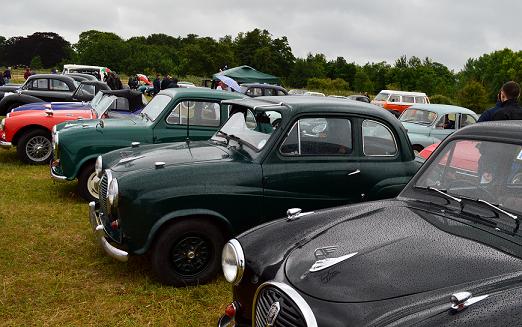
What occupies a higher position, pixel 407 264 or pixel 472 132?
pixel 472 132

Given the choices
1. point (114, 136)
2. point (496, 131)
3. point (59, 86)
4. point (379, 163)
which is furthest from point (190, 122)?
point (59, 86)

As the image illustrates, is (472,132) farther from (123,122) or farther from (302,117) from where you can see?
(123,122)

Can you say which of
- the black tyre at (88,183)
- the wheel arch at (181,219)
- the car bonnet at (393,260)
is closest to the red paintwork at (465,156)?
the car bonnet at (393,260)

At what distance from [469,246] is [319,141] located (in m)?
2.44

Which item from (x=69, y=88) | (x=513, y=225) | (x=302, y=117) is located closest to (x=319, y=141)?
(x=302, y=117)

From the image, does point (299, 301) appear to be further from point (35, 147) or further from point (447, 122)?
point (447, 122)

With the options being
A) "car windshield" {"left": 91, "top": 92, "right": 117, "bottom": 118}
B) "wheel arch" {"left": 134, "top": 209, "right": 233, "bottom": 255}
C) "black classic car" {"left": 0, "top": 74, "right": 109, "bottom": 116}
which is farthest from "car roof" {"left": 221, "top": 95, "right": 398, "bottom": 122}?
"black classic car" {"left": 0, "top": 74, "right": 109, "bottom": 116}

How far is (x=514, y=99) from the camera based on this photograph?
621 centimetres

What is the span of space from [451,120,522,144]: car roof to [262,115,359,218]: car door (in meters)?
1.51

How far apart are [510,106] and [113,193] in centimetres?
505

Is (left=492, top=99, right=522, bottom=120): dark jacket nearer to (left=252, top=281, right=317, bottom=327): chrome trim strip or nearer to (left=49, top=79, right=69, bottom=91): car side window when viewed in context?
(left=252, top=281, right=317, bottom=327): chrome trim strip

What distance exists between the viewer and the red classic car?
8961 millimetres

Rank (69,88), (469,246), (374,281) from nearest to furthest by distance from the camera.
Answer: (374,281) → (469,246) → (69,88)

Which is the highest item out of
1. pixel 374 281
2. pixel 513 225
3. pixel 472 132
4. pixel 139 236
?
pixel 472 132
